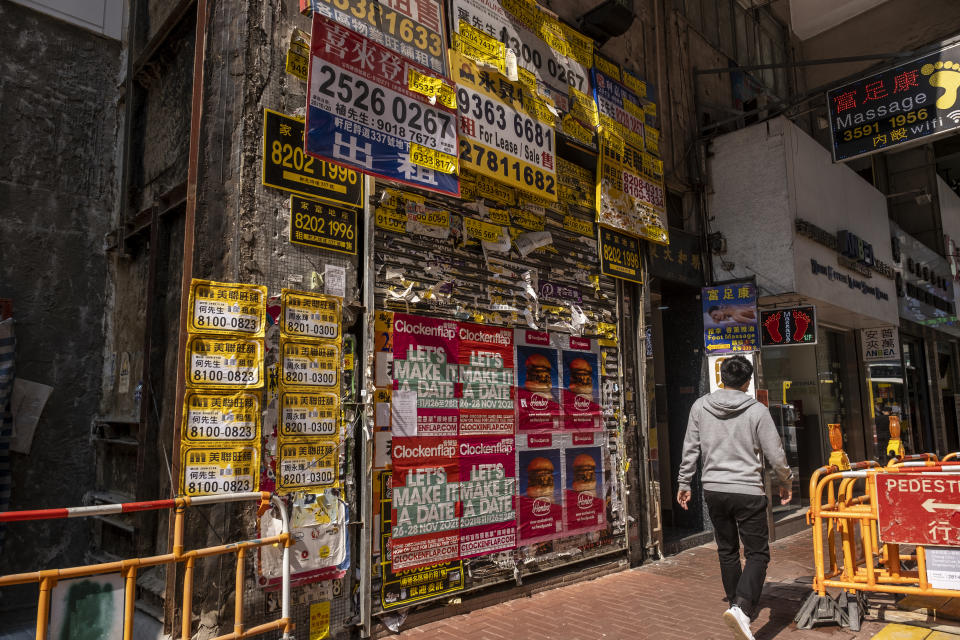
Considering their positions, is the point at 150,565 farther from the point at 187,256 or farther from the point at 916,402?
the point at 916,402

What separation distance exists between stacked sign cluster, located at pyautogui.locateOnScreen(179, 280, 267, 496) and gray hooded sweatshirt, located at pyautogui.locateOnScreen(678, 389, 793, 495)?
3581mm

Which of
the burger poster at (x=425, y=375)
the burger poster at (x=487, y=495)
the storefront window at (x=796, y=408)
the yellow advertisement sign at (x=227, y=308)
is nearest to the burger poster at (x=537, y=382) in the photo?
the burger poster at (x=487, y=495)

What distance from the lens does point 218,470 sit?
165 inches

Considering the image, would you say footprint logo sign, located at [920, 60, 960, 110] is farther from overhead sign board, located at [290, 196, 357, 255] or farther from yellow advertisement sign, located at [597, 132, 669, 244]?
overhead sign board, located at [290, 196, 357, 255]

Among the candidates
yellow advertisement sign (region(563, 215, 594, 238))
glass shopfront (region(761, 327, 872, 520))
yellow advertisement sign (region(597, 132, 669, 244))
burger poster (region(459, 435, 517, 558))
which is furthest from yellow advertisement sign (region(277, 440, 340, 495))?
glass shopfront (region(761, 327, 872, 520))

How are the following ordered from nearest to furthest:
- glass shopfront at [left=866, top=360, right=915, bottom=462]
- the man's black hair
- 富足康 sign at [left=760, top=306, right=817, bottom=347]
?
1. the man's black hair
2. 富足康 sign at [left=760, top=306, right=817, bottom=347]
3. glass shopfront at [left=866, top=360, right=915, bottom=462]

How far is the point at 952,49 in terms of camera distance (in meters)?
8.32

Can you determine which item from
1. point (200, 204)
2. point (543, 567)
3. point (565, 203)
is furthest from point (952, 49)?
point (200, 204)

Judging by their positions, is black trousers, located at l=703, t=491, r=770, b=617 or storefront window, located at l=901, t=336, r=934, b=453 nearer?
black trousers, located at l=703, t=491, r=770, b=617

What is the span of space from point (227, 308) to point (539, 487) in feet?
12.8

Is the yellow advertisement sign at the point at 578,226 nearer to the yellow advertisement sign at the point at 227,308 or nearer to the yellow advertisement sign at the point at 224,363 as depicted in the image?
the yellow advertisement sign at the point at 227,308

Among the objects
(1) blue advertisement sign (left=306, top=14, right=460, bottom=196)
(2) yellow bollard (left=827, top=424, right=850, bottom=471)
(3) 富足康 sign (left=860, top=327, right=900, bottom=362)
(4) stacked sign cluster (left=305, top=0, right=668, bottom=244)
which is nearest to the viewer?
(1) blue advertisement sign (left=306, top=14, right=460, bottom=196)

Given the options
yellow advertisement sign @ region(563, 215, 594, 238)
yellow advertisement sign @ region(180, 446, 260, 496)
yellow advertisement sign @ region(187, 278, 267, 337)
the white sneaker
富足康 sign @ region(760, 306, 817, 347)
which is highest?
yellow advertisement sign @ region(563, 215, 594, 238)

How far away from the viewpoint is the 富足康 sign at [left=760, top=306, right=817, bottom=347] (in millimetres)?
9914
